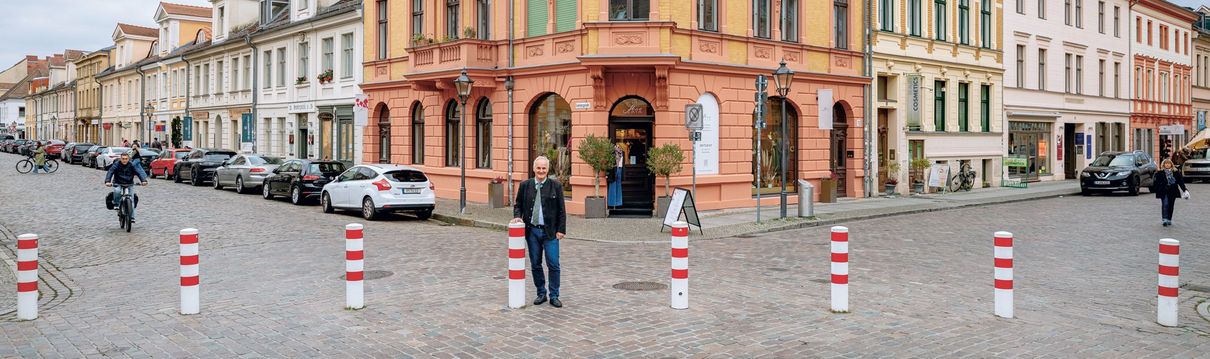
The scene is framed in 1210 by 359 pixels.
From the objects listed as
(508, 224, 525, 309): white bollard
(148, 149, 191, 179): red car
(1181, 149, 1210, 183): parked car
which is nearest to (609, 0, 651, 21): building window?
(508, 224, 525, 309): white bollard

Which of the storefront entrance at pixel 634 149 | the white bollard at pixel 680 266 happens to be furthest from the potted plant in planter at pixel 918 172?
the white bollard at pixel 680 266

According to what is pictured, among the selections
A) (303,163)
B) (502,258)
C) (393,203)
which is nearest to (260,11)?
(303,163)

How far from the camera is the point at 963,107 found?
31797mm

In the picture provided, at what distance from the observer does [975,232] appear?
1744 centimetres

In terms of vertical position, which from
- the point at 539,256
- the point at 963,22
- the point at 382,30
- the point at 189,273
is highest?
the point at 963,22

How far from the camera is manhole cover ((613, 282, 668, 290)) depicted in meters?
10.3

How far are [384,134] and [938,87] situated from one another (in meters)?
18.6

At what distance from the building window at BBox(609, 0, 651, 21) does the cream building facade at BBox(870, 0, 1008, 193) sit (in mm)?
9242

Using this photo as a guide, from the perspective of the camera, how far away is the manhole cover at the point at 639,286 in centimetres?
1032

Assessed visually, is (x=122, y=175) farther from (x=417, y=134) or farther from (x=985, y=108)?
(x=985, y=108)

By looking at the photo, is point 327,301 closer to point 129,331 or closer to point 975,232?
point 129,331

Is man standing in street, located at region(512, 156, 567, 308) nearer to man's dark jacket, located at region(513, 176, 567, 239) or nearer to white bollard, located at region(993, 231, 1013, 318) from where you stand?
man's dark jacket, located at region(513, 176, 567, 239)

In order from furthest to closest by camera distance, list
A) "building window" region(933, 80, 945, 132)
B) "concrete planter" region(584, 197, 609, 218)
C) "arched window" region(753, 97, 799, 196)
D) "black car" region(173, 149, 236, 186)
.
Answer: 1. "black car" region(173, 149, 236, 186)
2. "building window" region(933, 80, 945, 132)
3. "arched window" region(753, 97, 799, 196)
4. "concrete planter" region(584, 197, 609, 218)

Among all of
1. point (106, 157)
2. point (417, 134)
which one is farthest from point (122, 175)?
point (106, 157)
